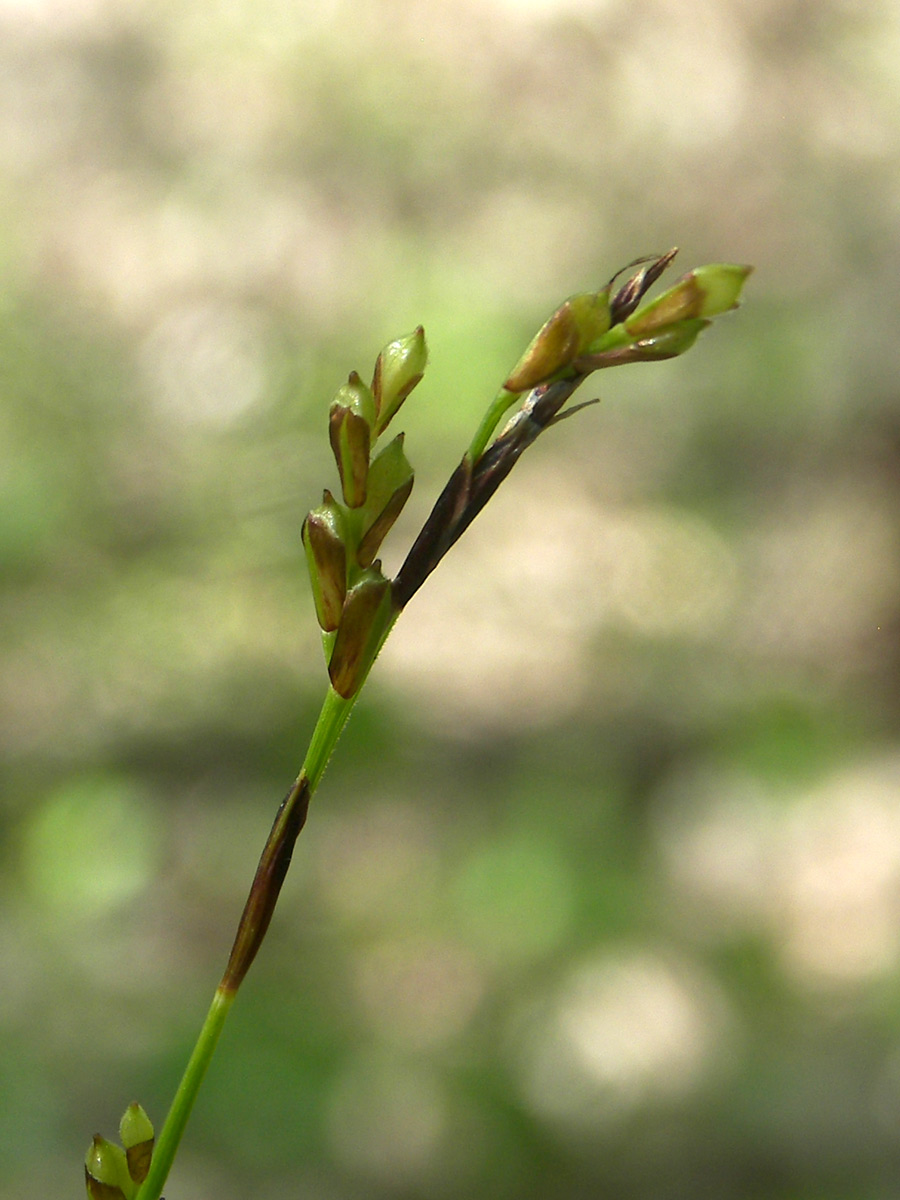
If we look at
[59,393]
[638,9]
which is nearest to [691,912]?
[59,393]

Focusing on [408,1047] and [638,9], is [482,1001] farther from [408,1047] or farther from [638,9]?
[638,9]

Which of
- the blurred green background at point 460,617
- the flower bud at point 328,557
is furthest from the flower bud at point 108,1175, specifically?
the blurred green background at point 460,617

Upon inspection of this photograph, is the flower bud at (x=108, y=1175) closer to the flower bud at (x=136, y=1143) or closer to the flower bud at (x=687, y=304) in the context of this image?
the flower bud at (x=136, y=1143)

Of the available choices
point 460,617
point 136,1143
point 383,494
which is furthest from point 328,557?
point 460,617

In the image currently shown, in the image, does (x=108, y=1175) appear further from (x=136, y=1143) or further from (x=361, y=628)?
(x=361, y=628)

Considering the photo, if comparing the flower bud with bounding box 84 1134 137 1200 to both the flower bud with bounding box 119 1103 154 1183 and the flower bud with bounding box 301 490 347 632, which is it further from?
the flower bud with bounding box 301 490 347 632

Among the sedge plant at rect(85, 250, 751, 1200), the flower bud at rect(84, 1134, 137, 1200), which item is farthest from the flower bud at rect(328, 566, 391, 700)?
the flower bud at rect(84, 1134, 137, 1200)
